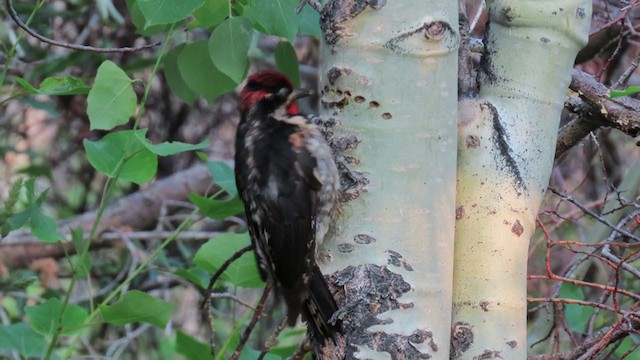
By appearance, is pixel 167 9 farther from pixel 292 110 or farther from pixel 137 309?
pixel 137 309

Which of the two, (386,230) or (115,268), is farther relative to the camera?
(115,268)

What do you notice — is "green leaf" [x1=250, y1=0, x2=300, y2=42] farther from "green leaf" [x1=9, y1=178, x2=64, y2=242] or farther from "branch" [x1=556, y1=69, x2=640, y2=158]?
"green leaf" [x1=9, y1=178, x2=64, y2=242]

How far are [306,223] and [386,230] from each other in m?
0.40

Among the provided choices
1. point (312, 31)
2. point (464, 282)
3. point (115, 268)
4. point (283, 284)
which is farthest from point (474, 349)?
point (115, 268)

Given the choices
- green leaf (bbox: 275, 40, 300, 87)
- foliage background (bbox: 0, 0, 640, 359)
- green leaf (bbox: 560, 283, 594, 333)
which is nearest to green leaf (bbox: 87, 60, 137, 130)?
foliage background (bbox: 0, 0, 640, 359)

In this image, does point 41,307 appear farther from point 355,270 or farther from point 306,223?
point 355,270

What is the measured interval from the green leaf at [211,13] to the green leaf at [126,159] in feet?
1.09

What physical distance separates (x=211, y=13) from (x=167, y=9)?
0.25m

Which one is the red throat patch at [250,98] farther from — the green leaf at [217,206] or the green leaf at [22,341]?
the green leaf at [22,341]

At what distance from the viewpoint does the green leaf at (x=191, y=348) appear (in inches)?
96.7

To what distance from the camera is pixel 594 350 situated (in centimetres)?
208

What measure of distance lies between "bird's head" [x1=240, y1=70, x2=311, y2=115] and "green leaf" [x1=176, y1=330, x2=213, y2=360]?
62cm

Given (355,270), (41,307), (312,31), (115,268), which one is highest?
(312,31)

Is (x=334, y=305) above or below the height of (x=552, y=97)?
below
